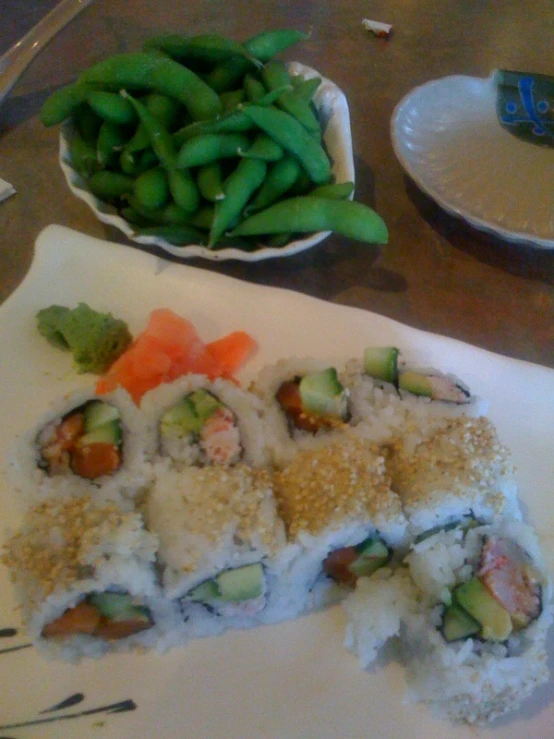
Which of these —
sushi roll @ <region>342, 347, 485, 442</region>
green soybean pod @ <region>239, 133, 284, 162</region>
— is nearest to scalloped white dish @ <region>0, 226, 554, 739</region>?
sushi roll @ <region>342, 347, 485, 442</region>

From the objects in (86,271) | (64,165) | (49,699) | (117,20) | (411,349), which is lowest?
(49,699)

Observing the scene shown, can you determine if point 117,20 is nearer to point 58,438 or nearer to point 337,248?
point 337,248

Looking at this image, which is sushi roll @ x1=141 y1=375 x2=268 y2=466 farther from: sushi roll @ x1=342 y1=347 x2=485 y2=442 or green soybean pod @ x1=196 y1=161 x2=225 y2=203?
green soybean pod @ x1=196 y1=161 x2=225 y2=203

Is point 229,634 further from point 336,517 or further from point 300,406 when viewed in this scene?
point 300,406

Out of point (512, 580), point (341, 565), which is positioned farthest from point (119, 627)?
point (512, 580)

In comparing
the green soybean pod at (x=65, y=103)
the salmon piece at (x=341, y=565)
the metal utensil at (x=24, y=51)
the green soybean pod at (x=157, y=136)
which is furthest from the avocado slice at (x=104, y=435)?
the metal utensil at (x=24, y=51)

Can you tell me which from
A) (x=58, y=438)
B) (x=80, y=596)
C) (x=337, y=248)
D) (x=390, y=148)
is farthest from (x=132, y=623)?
(x=390, y=148)
